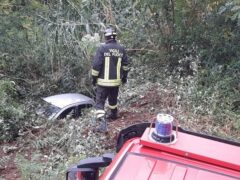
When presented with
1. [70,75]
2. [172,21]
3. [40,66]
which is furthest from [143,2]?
[40,66]

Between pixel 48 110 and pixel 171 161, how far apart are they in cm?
630

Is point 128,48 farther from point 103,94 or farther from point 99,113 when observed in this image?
point 99,113

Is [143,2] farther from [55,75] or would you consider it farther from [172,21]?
[55,75]

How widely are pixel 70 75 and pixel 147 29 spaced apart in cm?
228

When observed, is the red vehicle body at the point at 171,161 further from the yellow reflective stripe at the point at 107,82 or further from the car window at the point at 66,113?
the car window at the point at 66,113

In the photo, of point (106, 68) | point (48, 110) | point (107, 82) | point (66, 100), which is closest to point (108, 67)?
point (106, 68)

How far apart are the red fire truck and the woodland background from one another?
169 inches

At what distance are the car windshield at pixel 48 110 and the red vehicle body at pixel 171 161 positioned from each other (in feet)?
18.2

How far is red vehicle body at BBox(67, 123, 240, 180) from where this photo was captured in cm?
258

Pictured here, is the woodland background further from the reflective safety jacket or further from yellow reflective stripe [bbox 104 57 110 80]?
yellow reflective stripe [bbox 104 57 110 80]

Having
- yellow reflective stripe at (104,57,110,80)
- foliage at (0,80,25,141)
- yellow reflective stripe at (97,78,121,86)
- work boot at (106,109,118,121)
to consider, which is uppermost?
yellow reflective stripe at (104,57,110,80)

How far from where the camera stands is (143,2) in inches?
379

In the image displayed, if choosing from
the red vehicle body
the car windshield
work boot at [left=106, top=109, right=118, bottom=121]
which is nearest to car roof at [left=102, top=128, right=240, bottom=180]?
the red vehicle body

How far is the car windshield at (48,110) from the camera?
855cm
